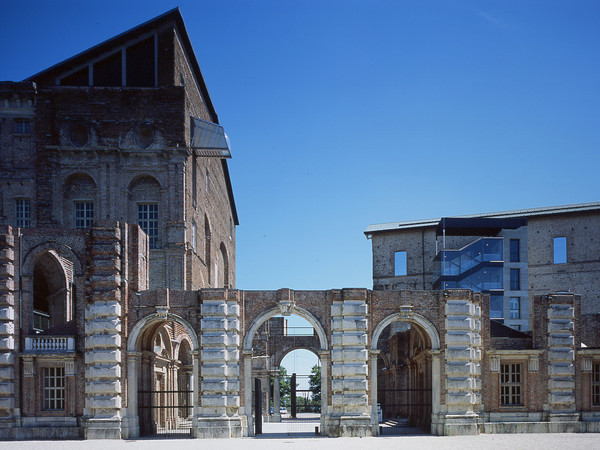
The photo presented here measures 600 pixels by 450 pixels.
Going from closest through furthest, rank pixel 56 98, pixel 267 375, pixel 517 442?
pixel 517 442 → pixel 56 98 → pixel 267 375

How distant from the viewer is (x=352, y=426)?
30297 millimetres

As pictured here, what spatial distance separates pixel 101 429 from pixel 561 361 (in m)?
19.1

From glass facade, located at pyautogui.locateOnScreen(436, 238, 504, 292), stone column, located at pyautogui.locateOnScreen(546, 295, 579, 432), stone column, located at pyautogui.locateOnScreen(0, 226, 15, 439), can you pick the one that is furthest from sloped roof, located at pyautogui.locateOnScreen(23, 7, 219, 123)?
stone column, located at pyautogui.locateOnScreen(546, 295, 579, 432)

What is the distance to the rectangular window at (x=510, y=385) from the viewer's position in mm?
31953

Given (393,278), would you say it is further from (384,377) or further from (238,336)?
(238,336)

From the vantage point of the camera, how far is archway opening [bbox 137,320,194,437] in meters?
31.7

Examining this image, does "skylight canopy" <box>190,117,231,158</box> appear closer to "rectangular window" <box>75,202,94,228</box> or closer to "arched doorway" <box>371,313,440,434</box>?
"rectangular window" <box>75,202,94,228</box>

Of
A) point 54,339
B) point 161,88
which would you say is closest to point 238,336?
point 54,339

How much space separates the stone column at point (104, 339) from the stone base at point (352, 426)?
868 cm

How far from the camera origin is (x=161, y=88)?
135ft

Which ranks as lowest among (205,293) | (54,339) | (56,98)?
(54,339)

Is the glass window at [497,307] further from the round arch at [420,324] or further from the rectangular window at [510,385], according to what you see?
the round arch at [420,324]

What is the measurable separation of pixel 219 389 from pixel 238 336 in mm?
2242

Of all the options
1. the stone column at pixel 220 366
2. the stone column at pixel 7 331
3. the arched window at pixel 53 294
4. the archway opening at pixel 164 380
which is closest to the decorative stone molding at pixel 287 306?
the stone column at pixel 220 366
